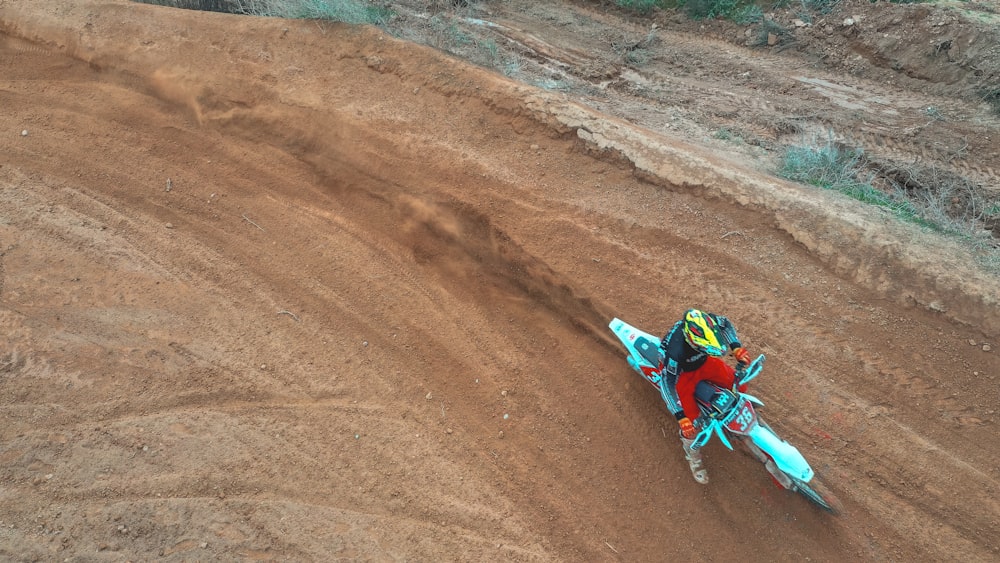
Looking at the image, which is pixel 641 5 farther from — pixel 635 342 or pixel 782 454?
pixel 782 454

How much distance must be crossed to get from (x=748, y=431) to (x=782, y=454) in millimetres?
284

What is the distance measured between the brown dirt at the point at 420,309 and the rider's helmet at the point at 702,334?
57.4 inches

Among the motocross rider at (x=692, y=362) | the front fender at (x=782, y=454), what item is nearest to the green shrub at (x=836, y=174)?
the motocross rider at (x=692, y=362)

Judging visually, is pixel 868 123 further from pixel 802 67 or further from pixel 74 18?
pixel 74 18

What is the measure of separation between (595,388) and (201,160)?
19.2 ft

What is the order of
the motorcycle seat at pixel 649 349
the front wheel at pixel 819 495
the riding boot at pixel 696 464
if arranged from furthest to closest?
the motorcycle seat at pixel 649 349, the riding boot at pixel 696 464, the front wheel at pixel 819 495

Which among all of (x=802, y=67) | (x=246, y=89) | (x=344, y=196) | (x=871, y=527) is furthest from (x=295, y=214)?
(x=802, y=67)

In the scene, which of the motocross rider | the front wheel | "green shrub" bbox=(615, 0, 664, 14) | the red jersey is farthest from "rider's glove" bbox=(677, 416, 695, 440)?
"green shrub" bbox=(615, 0, 664, 14)

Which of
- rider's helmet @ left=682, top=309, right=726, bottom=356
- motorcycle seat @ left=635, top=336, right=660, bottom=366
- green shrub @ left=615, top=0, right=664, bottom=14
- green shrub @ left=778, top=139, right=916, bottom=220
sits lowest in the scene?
motorcycle seat @ left=635, top=336, right=660, bottom=366

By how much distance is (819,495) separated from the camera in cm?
499

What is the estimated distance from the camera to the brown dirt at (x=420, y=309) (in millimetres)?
4969

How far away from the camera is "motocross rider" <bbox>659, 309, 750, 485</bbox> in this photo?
4480 millimetres

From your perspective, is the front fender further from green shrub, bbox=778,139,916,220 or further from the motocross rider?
green shrub, bbox=778,139,916,220

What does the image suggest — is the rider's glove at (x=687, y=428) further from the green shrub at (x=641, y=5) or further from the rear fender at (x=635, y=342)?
the green shrub at (x=641, y=5)
